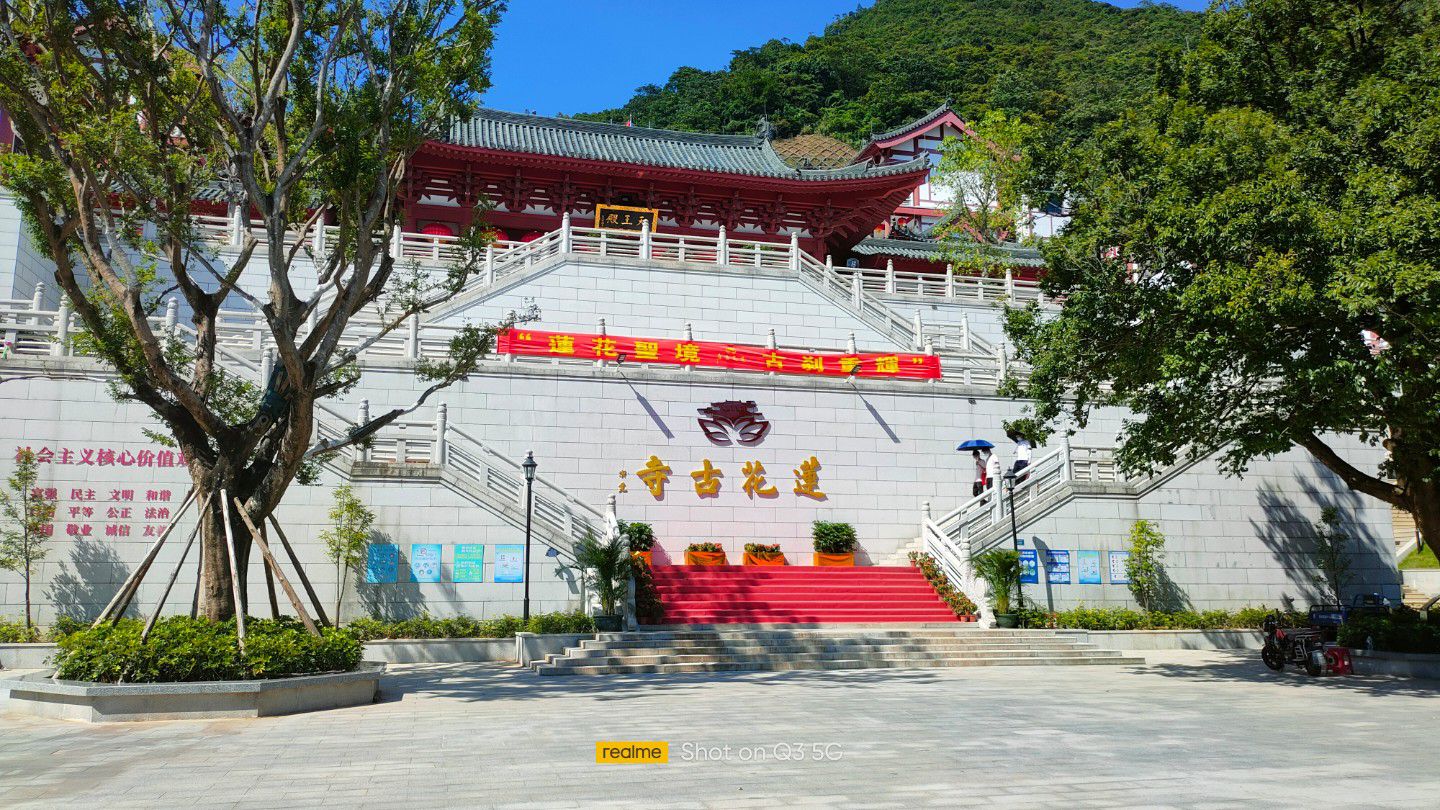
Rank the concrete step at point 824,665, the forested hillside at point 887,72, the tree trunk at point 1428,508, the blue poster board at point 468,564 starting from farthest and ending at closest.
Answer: the forested hillside at point 887,72
the blue poster board at point 468,564
the concrete step at point 824,665
the tree trunk at point 1428,508

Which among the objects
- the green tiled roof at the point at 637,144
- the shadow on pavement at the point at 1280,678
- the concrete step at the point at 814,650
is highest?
the green tiled roof at the point at 637,144

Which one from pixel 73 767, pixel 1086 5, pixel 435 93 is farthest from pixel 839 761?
pixel 1086 5

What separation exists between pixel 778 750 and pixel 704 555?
967cm

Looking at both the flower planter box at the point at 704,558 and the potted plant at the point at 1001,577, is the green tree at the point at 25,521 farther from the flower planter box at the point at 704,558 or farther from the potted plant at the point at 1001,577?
the potted plant at the point at 1001,577

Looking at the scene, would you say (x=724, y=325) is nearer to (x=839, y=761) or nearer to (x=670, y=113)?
(x=839, y=761)

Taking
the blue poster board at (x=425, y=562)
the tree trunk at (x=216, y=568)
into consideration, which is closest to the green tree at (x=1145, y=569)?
the blue poster board at (x=425, y=562)

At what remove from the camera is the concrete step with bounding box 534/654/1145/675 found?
1208 cm

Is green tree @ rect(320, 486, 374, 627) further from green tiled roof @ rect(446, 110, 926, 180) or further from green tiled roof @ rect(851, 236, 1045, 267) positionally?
green tiled roof @ rect(851, 236, 1045, 267)

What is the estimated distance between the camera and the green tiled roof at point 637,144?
84.1ft

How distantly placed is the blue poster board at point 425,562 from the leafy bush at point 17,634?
4.50 m

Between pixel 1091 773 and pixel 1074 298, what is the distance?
6621 mm

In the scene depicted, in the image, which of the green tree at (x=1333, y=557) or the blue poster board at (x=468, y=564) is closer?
the blue poster board at (x=468, y=564)

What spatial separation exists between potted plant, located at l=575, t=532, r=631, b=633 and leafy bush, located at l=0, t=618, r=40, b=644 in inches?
267

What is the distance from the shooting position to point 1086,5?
7050 cm
